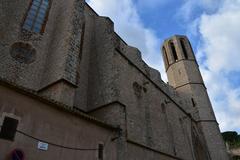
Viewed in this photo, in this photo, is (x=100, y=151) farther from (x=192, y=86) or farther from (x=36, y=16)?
(x=192, y=86)

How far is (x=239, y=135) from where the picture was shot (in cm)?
4406

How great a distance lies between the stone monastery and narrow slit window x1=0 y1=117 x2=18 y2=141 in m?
0.02

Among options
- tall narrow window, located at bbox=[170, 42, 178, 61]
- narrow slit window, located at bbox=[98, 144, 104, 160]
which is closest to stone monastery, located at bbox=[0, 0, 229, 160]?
narrow slit window, located at bbox=[98, 144, 104, 160]

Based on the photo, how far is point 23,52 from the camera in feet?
29.8

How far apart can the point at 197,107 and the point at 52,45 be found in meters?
17.6

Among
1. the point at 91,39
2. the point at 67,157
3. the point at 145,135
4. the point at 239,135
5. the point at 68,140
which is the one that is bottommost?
the point at 67,157

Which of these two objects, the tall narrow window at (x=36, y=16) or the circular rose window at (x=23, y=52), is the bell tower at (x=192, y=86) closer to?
the tall narrow window at (x=36, y=16)

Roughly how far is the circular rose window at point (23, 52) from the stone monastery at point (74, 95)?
0.14ft

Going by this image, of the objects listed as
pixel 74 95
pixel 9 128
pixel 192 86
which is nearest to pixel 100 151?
pixel 74 95

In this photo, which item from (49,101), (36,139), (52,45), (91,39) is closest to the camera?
(36,139)

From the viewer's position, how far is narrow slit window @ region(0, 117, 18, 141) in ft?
16.7

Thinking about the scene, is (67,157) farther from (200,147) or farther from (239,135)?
(239,135)

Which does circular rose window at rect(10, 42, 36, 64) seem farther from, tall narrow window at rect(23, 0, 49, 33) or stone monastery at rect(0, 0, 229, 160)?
tall narrow window at rect(23, 0, 49, 33)

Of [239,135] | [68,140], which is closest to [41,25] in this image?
[68,140]
